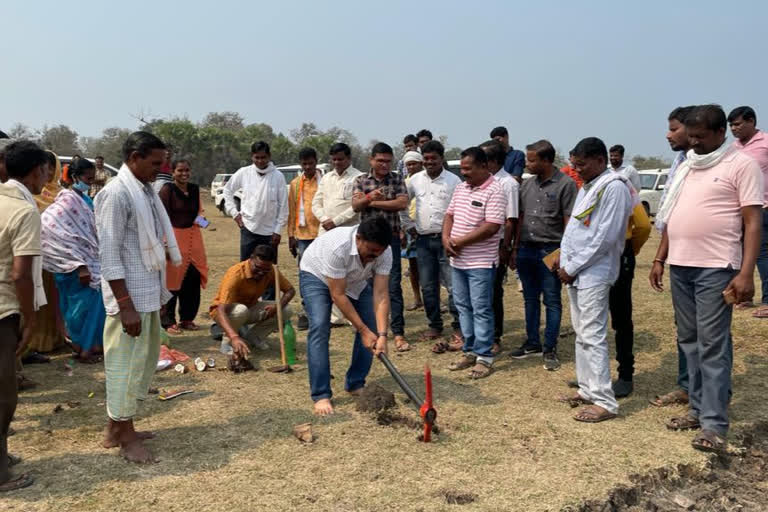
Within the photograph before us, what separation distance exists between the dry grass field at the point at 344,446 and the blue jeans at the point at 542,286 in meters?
0.34

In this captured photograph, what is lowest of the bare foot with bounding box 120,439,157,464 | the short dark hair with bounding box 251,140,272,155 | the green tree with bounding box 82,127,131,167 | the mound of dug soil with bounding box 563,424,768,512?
the mound of dug soil with bounding box 563,424,768,512

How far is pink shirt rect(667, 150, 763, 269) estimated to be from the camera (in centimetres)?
342

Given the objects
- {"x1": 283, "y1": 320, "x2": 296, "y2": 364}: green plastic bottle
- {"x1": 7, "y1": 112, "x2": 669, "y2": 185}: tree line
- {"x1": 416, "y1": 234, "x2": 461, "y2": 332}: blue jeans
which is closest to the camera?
{"x1": 283, "y1": 320, "x2": 296, "y2": 364}: green plastic bottle

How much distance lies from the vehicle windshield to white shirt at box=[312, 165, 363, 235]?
17455 millimetres

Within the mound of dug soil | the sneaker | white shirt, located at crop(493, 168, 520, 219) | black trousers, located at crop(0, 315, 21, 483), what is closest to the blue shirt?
white shirt, located at crop(493, 168, 520, 219)

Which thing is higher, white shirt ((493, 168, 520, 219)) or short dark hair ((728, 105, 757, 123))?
short dark hair ((728, 105, 757, 123))

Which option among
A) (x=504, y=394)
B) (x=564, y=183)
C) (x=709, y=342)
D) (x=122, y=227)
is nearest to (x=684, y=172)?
(x=709, y=342)

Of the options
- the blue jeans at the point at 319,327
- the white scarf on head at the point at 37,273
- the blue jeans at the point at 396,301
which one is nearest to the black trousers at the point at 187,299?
the blue jeans at the point at 396,301

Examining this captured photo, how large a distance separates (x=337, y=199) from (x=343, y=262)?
2211mm

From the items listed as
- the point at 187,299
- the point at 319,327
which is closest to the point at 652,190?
the point at 187,299

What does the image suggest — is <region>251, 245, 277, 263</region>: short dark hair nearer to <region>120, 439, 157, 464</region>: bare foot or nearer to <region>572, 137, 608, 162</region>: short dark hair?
<region>120, 439, 157, 464</region>: bare foot

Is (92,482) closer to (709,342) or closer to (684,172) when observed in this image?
(709,342)

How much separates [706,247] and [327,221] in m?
3.55

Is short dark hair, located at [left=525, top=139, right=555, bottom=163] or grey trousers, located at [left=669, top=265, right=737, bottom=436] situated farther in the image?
short dark hair, located at [left=525, top=139, right=555, bottom=163]
